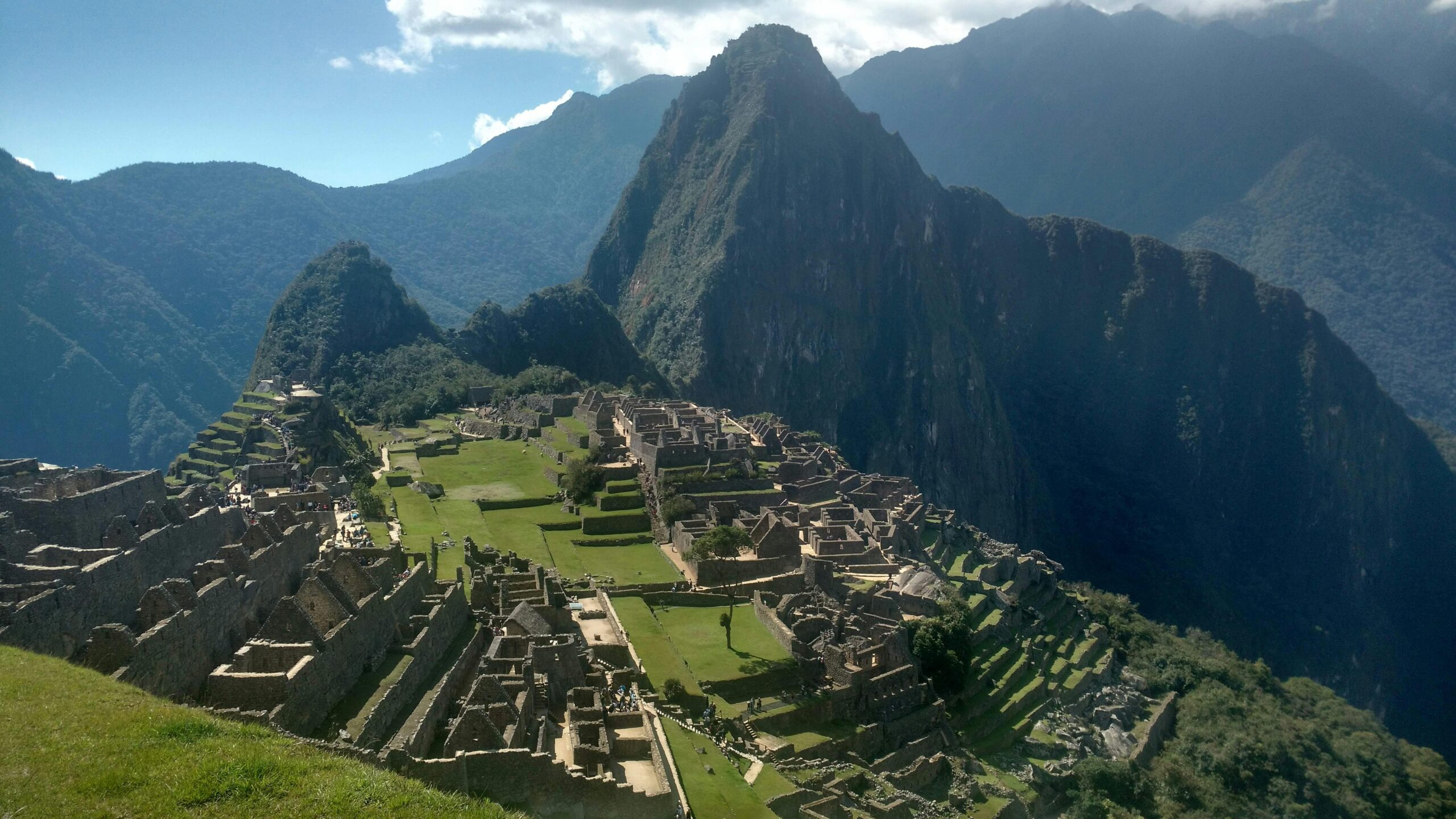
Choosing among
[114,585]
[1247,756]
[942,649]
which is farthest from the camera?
[1247,756]

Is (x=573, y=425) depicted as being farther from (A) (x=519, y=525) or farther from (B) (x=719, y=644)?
(B) (x=719, y=644)

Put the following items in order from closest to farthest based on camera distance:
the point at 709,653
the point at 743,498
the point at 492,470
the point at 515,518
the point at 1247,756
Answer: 1. the point at 709,653
2. the point at 1247,756
3. the point at 515,518
4. the point at 743,498
5. the point at 492,470

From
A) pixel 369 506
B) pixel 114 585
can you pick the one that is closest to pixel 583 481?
pixel 369 506

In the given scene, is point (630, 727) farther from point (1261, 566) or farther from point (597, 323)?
point (1261, 566)

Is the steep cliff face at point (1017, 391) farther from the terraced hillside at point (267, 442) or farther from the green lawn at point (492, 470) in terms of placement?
the terraced hillside at point (267, 442)

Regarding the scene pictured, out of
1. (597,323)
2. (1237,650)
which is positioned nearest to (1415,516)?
(1237,650)

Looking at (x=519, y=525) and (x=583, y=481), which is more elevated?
(x=583, y=481)

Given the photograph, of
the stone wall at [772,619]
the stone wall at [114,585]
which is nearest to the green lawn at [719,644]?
the stone wall at [772,619]
